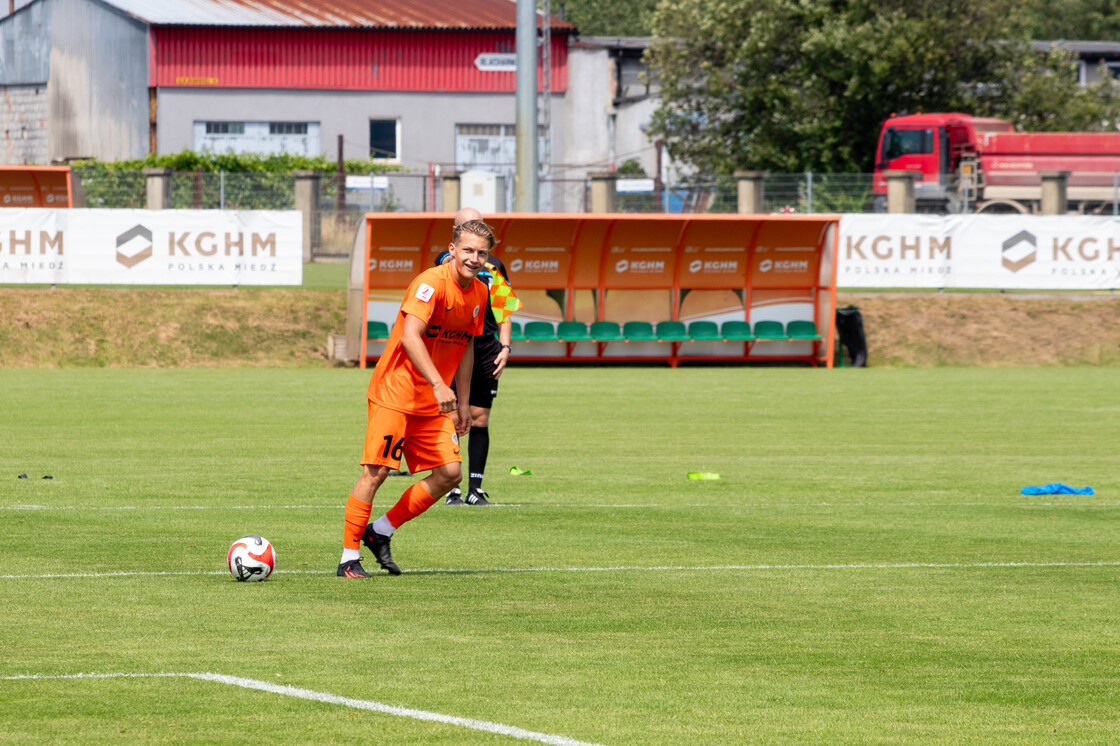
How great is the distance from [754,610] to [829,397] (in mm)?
15075

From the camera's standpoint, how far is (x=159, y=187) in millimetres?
40719

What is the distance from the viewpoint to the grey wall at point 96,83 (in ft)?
195

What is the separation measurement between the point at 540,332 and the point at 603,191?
16.5 meters

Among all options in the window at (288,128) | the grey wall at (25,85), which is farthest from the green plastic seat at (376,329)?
the grey wall at (25,85)

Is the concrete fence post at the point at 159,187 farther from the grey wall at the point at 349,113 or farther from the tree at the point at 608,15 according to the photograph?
the tree at the point at 608,15

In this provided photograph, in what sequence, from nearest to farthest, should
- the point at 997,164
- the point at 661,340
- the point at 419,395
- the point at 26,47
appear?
the point at 419,395 < the point at 661,340 < the point at 997,164 < the point at 26,47

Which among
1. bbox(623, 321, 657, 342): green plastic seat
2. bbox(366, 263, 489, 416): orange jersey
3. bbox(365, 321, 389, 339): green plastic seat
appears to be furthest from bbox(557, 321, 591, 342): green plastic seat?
bbox(366, 263, 489, 416): orange jersey

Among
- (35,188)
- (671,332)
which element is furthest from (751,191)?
(35,188)

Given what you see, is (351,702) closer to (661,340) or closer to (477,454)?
(477,454)

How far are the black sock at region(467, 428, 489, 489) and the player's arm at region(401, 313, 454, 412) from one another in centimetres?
387

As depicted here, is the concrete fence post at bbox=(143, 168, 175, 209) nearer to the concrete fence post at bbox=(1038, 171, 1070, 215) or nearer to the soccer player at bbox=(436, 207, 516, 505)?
the concrete fence post at bbox=(1038, 171, 1070, 215)

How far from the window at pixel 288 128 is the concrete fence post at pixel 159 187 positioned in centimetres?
1970

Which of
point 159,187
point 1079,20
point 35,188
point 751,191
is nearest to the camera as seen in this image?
point 35,188

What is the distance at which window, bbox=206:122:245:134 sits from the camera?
2347 inches
